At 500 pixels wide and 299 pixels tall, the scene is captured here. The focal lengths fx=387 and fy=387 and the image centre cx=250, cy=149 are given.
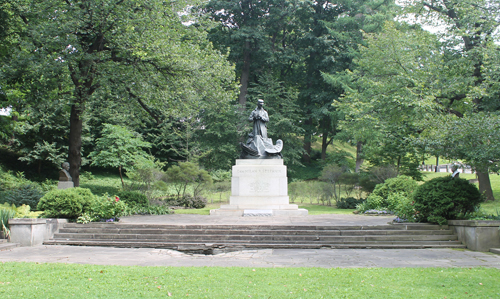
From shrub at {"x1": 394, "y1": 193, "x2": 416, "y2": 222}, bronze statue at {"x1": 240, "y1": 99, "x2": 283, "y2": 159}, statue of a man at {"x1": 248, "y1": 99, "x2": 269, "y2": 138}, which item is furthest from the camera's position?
statue of a man at {"x1": 248, "y1": 99, "x2": 269, "y2": 138}

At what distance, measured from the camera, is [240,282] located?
5.78 m

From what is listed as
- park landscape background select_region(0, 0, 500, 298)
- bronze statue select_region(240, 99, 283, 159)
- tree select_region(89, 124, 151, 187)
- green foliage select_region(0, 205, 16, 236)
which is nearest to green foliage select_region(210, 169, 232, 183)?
park landscape background select_region(0, 0, 500, 298)

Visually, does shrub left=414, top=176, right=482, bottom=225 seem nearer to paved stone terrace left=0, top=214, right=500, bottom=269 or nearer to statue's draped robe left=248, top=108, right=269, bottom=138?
paved stone terrace left=0, top=214, right=500, bottom=269

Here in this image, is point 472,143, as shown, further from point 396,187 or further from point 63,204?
point 63,204

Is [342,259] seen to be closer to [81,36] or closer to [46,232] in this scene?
[46,232]

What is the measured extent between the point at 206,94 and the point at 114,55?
4.28 metres

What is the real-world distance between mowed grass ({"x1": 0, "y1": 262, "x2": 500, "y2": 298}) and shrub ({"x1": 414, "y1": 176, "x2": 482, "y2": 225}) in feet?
11.4

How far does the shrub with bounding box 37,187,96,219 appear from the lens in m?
10.9

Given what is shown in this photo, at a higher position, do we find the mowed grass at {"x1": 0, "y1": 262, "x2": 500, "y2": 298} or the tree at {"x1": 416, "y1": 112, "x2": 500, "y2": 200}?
the tree at {"x1": 416, "y1": 112, "x2": 500, "y2": 200}

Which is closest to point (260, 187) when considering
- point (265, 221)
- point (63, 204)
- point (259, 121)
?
point (259, 121)

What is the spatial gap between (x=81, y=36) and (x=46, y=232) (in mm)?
8570

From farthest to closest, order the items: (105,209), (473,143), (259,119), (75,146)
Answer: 1. (259,119)
2. (75,146)
3. (105,209)
4. (473,143)

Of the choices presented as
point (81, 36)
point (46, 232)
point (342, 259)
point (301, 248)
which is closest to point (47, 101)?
point (81, 36)

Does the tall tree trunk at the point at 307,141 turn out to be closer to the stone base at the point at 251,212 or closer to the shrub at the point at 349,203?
the shrub at the point at 349,203
